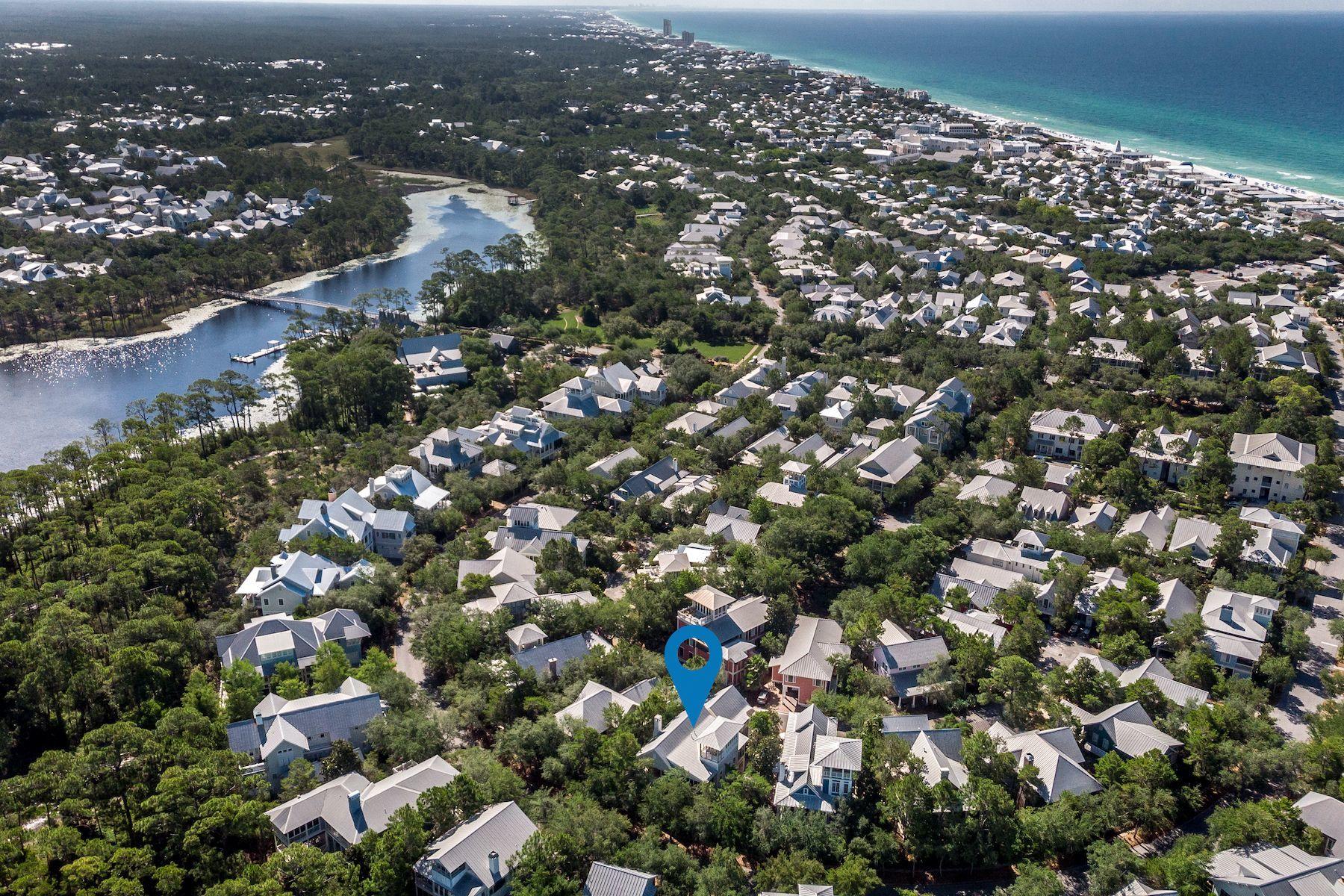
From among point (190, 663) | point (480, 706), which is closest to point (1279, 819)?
point (480, 706)

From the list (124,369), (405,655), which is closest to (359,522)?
(405,655)

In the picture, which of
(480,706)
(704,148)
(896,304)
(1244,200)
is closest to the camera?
(480,706)

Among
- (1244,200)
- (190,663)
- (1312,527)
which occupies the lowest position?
(190,663)

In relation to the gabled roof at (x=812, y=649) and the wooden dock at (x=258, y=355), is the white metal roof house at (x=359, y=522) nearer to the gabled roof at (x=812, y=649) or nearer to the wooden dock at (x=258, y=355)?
the gabled roof at (x=812, y=649)

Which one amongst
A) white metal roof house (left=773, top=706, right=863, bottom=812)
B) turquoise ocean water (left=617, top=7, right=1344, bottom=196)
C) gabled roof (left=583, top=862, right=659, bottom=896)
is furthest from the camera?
turquoise ocean water (left=617, top=7, right=1344, bottom=196)

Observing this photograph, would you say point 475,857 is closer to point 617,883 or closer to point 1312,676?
point 617,883

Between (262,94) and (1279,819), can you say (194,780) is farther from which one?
(262,94)

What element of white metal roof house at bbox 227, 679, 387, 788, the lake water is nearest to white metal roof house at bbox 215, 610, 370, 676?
white metal roof house at bbox 227, 679, 387, 788

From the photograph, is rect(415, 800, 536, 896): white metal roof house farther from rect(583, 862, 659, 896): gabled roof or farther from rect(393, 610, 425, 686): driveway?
rect(393, 610, 425, 686): driveway
